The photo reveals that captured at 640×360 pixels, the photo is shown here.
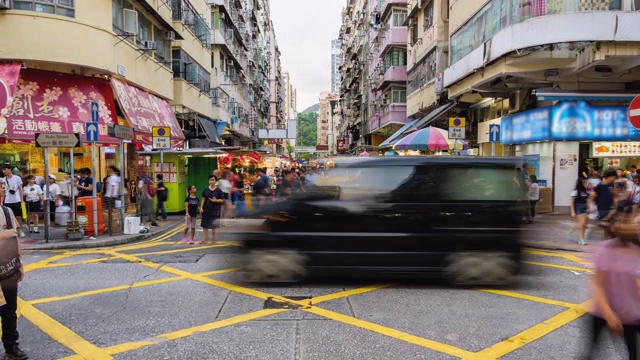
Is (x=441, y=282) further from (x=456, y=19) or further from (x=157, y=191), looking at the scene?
(x=456, y=19)

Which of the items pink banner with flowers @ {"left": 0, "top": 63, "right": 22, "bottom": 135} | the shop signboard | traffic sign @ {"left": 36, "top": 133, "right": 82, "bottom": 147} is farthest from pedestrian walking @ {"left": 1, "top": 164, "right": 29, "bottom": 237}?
the shop signboard

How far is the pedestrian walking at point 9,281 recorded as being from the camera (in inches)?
153

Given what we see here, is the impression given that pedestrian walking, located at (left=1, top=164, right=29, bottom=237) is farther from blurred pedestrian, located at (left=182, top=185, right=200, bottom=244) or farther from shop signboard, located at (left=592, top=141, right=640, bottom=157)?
shop signboard, located at (left=592, top=141, right=640, bottom=157)

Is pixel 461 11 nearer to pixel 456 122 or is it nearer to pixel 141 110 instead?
pixel 456 122

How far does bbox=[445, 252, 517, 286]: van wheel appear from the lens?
20.8 feet

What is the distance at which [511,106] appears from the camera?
18.2 metres

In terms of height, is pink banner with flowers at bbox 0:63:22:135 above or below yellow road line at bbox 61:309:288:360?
above

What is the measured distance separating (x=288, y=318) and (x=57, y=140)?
27.8 ft

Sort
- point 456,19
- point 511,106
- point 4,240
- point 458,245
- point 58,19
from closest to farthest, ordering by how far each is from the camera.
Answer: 1. point 4,240
2. point 458,245
3. point 58,19
4. point 511,106
5. point 456,19

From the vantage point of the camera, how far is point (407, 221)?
20.5 feet

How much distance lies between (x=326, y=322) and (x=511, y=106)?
1597 cm

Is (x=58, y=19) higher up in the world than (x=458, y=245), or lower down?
higher up

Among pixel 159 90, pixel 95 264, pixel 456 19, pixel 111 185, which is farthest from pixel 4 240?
pixel 456 19

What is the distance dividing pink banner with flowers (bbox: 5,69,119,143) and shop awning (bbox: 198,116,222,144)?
1098 cm
